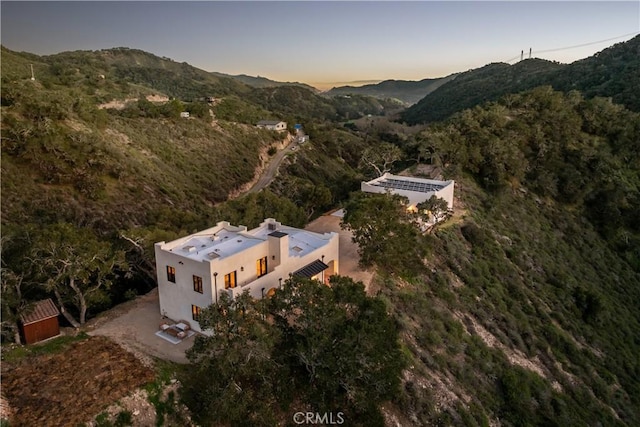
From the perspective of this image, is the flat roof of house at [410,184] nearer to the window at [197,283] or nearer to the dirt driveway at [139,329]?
the window at [197,283]

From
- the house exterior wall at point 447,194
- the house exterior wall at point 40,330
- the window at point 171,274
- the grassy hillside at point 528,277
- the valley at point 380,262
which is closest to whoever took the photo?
the valley at point 380,262

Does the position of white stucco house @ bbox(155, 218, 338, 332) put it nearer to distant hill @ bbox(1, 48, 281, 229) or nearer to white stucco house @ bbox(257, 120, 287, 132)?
distant hill @ bbox(1, 48, 281, 229)

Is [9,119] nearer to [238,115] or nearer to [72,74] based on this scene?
[238,115]

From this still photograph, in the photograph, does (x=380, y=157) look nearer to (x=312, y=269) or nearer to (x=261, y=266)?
(x=312, y=269)

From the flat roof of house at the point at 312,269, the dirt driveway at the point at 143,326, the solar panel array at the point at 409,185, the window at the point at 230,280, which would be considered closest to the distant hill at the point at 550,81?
the solar panel array at the point at 409,185

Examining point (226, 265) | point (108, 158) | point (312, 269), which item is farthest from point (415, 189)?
point (108, 158)

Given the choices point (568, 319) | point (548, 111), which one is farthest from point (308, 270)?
point (548, 111)
